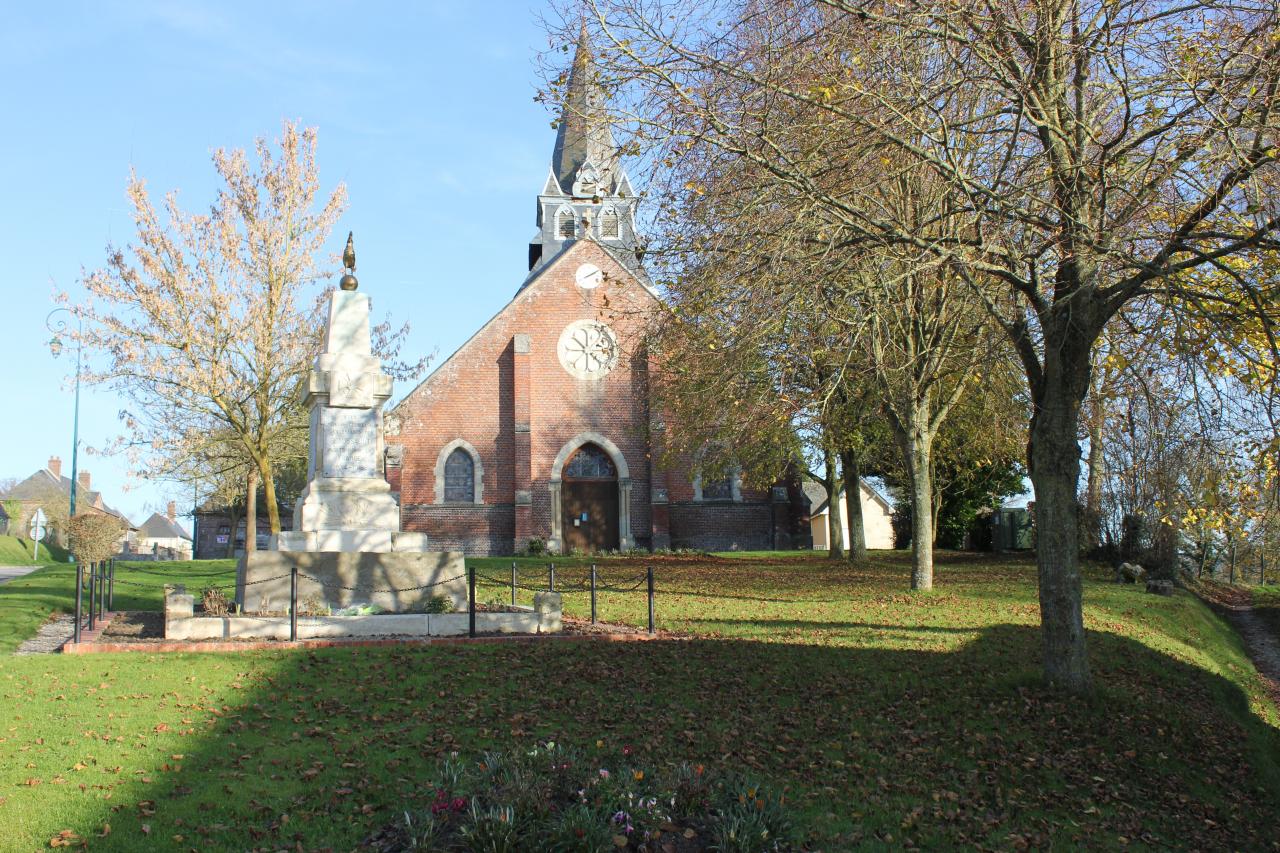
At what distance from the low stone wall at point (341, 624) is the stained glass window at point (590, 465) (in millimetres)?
20102

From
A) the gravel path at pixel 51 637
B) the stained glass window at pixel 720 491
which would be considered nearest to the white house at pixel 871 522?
the stained glass window at pixel 720 491

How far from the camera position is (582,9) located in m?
9.52

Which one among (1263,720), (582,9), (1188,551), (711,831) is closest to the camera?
(711,831)

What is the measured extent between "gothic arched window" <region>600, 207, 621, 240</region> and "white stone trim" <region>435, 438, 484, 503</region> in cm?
1907

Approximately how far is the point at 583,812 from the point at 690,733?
308cm

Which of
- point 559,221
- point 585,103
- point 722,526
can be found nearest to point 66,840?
point 585,103

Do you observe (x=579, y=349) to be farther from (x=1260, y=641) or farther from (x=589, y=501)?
(x=1260, y=641)

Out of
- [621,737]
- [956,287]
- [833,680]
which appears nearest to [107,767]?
[621,737]

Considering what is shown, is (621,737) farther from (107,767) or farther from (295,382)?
(295,382)

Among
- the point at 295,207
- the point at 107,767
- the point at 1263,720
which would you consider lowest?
the point at 1263,720

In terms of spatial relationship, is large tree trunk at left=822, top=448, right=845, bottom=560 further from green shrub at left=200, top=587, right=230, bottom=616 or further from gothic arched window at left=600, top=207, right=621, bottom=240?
gothic arched window at left=600, top=207, right=621, bottom=240

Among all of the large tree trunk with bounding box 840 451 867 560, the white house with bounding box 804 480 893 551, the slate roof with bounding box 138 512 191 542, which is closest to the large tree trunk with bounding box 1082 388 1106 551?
the large tree trunk with bounding box 840 451 867 560

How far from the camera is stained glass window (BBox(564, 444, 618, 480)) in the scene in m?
33.0

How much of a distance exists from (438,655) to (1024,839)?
5.91 metres
